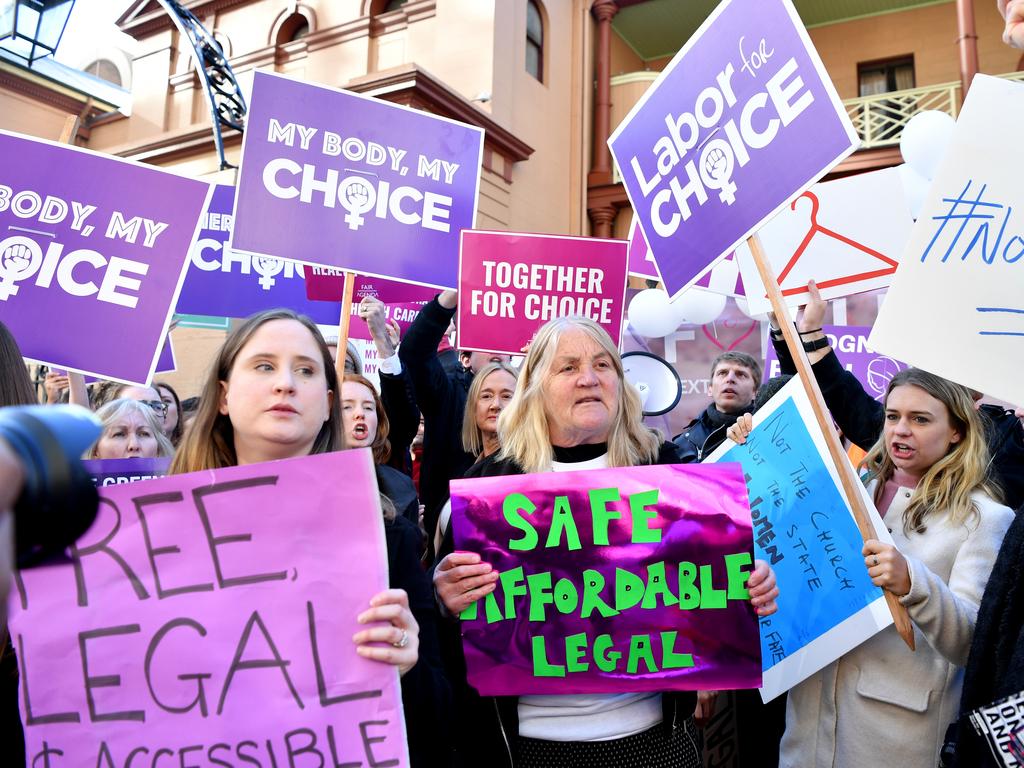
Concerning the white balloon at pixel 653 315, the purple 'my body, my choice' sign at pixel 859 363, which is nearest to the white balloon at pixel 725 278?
the white balloon at pixel 653 315

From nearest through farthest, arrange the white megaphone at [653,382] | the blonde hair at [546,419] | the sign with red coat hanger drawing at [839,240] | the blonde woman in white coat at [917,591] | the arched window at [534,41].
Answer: the blonde woman in white coat at [917,591], the blonde hair at [546,419], the sign with red coat hanger drawing at [839,240], the white megaphone at [653,382], the arched window at [534,41]

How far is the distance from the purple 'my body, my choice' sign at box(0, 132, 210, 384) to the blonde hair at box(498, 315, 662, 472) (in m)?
1.38

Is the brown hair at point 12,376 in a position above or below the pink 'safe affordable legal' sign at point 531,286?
below

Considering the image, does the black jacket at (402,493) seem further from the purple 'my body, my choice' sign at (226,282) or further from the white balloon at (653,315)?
the white balloon at (653,315)

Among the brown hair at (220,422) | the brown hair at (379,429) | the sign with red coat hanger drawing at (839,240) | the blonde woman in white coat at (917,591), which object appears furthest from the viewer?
the sign with red coat hanger drawing at (839,240)

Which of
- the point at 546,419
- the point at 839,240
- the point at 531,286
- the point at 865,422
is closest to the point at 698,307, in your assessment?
the point at 839,240

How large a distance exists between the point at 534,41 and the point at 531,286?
410 inches

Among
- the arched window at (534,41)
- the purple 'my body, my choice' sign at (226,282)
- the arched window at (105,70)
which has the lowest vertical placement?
the purple 'my body, my choice' sign at (226,282)

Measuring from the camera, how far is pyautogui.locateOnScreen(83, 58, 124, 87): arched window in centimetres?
1705

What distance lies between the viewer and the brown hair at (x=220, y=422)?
179cm

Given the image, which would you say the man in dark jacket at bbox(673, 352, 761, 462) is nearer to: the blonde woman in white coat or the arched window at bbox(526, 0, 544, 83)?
the blonde woman in white coat

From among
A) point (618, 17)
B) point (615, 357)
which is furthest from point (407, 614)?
point (618, 17)

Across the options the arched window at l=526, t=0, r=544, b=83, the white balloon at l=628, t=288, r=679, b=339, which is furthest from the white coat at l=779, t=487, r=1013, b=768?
the arched window at l=526, t=0, r=544, b=83

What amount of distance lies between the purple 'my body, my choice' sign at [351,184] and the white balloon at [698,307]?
3.79 m
